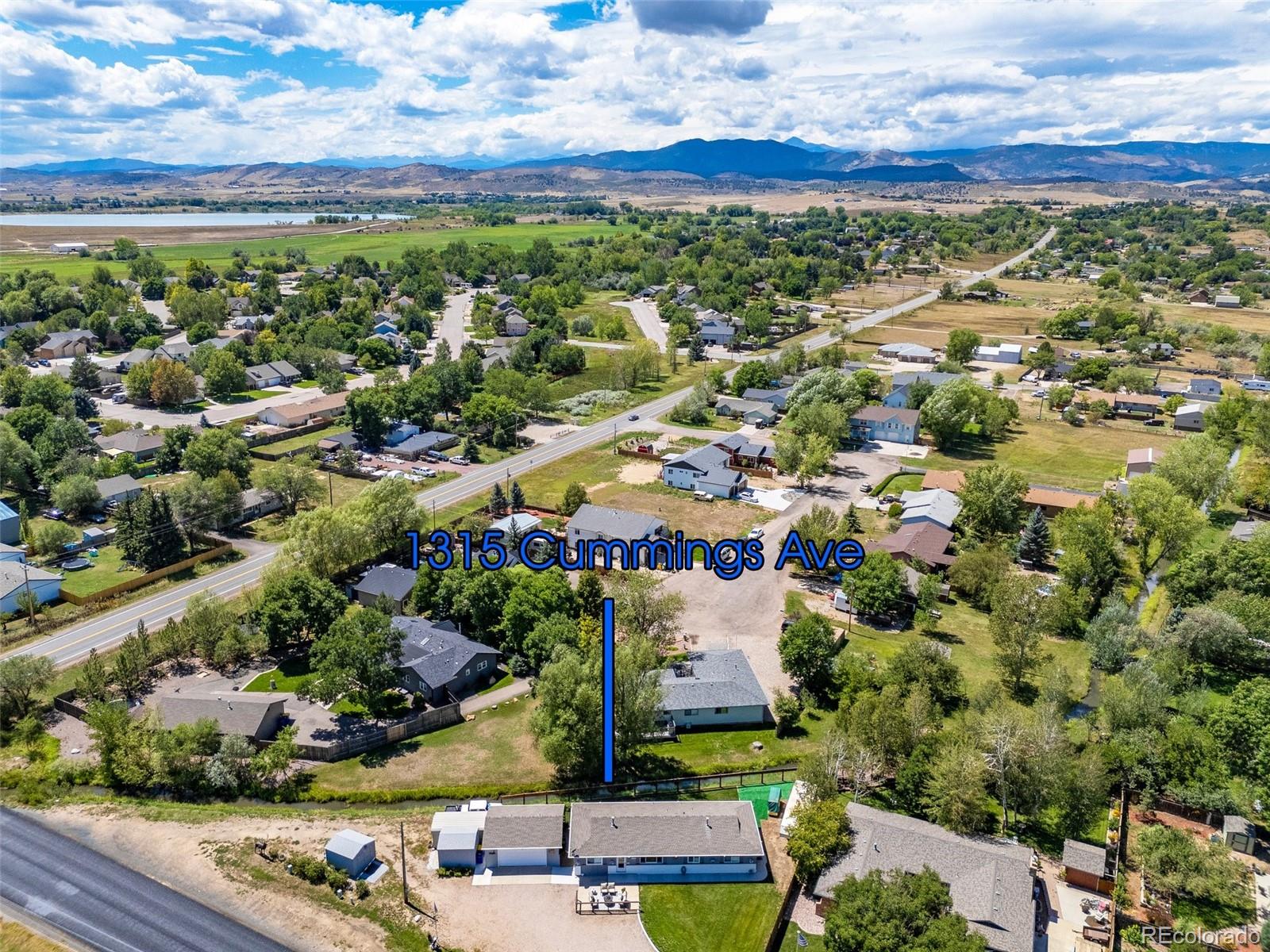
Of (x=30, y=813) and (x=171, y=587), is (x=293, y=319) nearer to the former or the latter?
(x=171, y=587)

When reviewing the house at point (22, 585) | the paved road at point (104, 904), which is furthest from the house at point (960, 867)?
the house at point (22, 585)

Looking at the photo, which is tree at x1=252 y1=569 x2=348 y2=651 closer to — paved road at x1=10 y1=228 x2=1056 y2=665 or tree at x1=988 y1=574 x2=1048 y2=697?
paved road at x1=10 y1=228 x2=1056 y2=665

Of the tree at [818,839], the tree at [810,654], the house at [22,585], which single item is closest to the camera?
the tree at [818,839]

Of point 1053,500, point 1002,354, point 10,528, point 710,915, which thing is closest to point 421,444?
point 10,528

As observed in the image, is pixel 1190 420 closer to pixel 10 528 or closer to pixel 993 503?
pixel 993 503

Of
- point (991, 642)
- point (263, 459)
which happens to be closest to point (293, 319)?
point (263, 459)

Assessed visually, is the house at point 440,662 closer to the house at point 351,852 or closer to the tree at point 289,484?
the house at point 351,852
